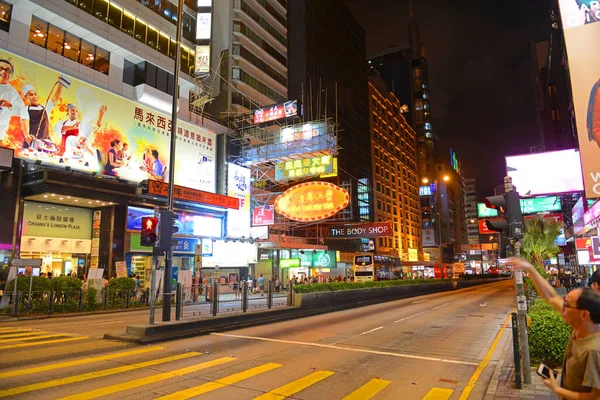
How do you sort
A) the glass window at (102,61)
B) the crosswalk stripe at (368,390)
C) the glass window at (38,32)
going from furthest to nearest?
the glass window at (102,61) < the glass window at (38,32) < the crosswalk stripe at (368,390)

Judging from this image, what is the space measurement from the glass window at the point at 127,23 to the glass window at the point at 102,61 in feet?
9.47

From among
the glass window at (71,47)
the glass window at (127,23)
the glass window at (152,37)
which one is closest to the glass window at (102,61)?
the glass window at (71,47)

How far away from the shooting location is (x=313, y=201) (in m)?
29.1

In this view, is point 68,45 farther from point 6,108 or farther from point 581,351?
point 581,351

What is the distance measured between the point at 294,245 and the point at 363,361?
32.6 m

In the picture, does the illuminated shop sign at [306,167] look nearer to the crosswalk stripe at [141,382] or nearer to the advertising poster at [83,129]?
the advertising poster at [83,129]

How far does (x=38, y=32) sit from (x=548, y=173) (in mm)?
32580

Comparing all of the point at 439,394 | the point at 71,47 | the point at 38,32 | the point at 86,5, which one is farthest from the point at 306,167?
the point at 439,394

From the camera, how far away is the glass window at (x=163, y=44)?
3597cm

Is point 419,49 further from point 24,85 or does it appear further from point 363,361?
point 363,361

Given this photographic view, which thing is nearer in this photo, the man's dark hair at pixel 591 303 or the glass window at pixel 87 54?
the man's dark hair at pixel 591 303

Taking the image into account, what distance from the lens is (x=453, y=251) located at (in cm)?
13488

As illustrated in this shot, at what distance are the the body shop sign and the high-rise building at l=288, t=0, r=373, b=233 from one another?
33.6 meters

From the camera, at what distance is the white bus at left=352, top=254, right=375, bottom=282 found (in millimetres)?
38344
